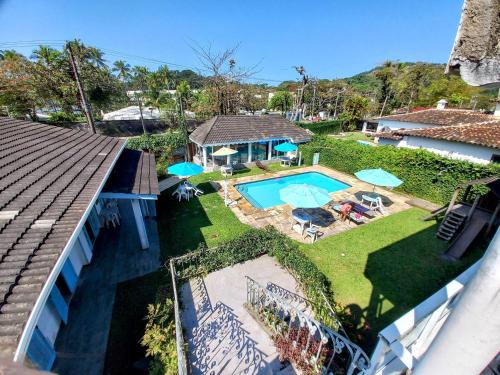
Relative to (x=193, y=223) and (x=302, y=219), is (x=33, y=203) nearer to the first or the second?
(x=193, y=223)

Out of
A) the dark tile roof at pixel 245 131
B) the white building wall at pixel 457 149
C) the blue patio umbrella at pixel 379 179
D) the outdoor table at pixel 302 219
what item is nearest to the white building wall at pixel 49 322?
the outdoor table at pixel 302 219

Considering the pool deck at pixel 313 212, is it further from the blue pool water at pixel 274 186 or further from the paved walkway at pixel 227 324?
the paved walkway at pixel 227 324

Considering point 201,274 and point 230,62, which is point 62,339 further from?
point 230,62

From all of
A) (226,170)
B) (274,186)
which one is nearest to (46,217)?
(226,170)

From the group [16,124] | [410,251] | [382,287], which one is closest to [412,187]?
[410,251]

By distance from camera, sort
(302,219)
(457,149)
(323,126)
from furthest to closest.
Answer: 1. (323,126)
2. (457,149)
3. (302,219)

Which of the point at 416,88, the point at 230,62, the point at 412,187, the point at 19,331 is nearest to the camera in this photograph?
the point at 19,331
